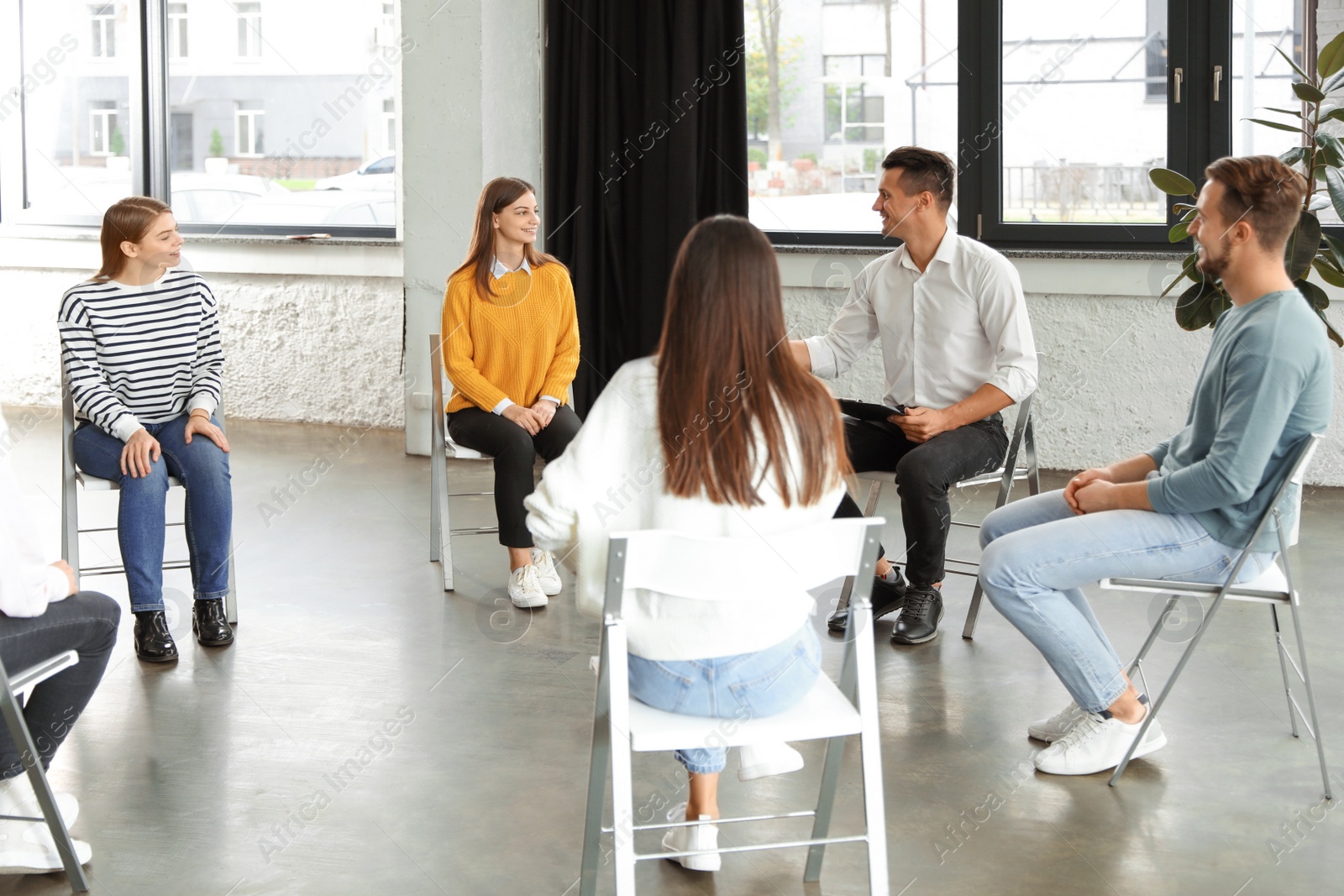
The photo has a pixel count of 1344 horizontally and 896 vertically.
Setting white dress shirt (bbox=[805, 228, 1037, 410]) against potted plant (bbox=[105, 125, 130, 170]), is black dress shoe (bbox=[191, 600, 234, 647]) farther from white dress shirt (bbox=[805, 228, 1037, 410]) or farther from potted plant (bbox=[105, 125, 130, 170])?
potted plant (bbox=[105, 125, 130, 170])

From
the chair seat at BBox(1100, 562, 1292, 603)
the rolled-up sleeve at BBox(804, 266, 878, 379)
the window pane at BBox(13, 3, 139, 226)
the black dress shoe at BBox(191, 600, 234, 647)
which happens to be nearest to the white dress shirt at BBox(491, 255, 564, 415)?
the rolled-up sleeve at BBox(804, 266, 878, 379)

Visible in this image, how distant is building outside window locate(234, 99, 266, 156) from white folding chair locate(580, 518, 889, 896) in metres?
5.14

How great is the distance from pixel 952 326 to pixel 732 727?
1764 mm

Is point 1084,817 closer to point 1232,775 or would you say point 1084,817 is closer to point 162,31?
point 1232,775

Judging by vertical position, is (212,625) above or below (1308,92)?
below

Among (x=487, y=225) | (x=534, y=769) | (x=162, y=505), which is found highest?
(x=487, y=225)

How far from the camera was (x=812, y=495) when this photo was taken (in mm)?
1744

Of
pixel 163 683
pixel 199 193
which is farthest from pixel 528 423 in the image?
pixel 199 193

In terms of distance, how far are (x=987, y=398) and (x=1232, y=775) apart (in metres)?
1.06

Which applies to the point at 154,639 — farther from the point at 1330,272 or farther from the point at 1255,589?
the point at 1330,272

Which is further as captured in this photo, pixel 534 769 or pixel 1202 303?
pixel 1202 303

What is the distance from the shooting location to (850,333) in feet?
11.1

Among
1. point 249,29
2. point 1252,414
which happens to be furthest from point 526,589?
point 249,29

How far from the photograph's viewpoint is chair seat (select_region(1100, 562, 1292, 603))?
2225mm
